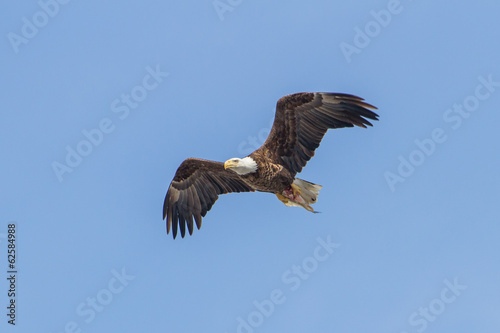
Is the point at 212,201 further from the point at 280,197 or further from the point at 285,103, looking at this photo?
the point at 285,103

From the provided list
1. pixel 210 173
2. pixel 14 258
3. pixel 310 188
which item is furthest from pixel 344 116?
pixel 14 258

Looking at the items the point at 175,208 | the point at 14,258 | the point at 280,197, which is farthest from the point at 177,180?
the point at 14,258

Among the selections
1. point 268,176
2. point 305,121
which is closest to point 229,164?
point 268,176

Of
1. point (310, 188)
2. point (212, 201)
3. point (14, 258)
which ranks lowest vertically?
point (310, 188)

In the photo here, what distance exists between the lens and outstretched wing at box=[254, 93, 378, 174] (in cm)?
2367

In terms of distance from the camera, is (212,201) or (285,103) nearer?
(285,103)

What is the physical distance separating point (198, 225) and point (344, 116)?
577cm

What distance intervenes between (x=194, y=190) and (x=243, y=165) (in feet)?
10.7

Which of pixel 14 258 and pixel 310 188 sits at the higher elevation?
pixel 14 258

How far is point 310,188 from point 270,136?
212 cm

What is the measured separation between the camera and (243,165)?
23.4 metres

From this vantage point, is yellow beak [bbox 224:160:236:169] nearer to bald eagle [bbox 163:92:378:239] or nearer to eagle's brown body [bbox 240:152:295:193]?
bald eagle [bbox 163:92:378:239]

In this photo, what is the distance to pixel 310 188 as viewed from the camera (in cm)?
2494

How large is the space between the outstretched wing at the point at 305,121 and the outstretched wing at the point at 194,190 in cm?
205
